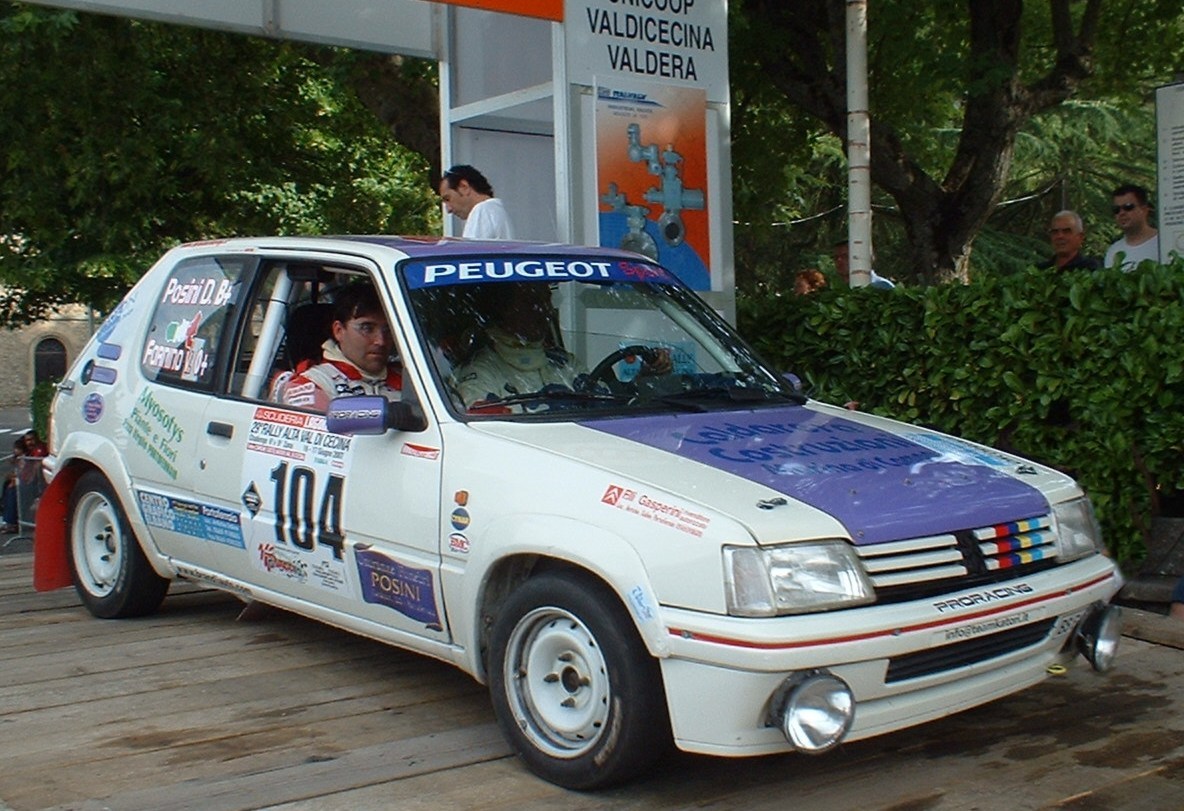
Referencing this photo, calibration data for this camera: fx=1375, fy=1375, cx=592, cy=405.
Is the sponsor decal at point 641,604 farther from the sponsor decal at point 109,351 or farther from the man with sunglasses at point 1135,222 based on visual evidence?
the man with sunglasses at point 1135,222

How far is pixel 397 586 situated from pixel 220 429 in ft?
4.38

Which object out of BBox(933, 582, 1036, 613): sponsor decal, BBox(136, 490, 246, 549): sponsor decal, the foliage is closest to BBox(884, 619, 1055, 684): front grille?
BBox(933, 582, 1036, 613): sponsor decal

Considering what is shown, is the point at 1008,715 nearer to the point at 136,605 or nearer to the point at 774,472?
the point at 774,472

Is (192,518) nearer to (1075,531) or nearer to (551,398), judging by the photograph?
(551,398)

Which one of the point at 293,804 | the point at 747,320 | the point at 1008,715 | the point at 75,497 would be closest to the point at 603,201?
the point at 747,320

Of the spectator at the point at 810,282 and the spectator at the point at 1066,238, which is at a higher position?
the spectator at the point at 1066,238

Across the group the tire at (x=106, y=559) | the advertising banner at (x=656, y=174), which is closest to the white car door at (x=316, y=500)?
the tire at (x=106, y=559)

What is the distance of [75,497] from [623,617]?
3.80 meters

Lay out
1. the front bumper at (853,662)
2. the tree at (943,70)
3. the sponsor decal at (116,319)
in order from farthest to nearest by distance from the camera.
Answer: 1. the tree at (943,70)
2. the sponsor decal at (116,319)
3. the front bumper at (853,662)

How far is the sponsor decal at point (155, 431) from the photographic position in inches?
236

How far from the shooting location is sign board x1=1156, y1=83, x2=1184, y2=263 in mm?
7422

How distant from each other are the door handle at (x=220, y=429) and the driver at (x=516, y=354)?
4.07 feet

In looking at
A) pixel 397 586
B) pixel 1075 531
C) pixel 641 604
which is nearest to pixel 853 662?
pixel 641 604

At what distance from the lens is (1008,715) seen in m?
5.05
